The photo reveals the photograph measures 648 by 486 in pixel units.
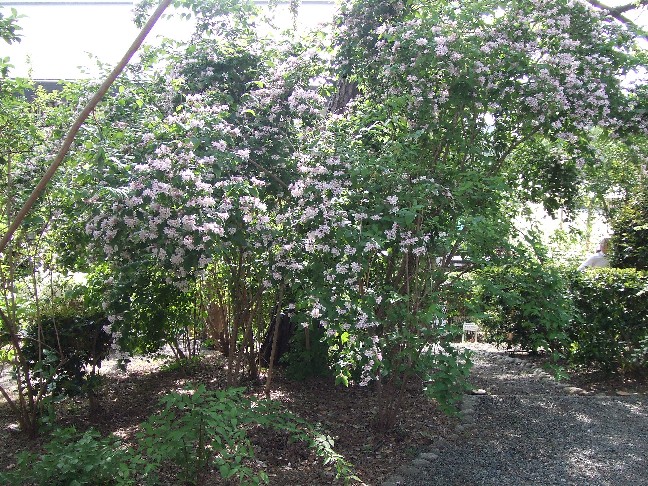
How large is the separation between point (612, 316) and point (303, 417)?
3.29m

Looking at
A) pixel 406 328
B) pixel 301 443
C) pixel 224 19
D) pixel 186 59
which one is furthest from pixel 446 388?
pixel 224 19

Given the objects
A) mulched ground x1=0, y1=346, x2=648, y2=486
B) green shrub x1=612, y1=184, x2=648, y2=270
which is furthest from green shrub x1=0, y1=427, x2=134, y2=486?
green shrub x1=612, y1=184, x2=648, y2=270

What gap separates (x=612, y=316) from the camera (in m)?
5.98

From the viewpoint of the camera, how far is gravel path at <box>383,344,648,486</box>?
3.78 m

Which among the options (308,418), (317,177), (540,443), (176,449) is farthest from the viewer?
(308,418)

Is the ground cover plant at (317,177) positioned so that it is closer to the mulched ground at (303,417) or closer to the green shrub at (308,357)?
the mulched ground at (303,417)

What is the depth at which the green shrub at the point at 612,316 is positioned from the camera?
587 cm

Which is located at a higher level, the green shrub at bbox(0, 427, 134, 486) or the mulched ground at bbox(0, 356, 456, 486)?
the green shrub at bbox(0, 427, 134, 486)

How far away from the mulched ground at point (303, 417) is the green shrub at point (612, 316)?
194 cm

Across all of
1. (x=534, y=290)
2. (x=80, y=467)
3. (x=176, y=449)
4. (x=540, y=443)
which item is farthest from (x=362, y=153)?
(x=540, y=443)

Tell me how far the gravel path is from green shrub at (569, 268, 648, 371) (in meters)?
0.47

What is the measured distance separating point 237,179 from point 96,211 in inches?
32.3

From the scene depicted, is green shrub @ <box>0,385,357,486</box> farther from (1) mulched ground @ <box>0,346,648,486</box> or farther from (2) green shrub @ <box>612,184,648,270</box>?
(2) green shrub @ <box>612,184,648,270</box>

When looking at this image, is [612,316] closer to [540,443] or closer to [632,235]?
[632,235]
